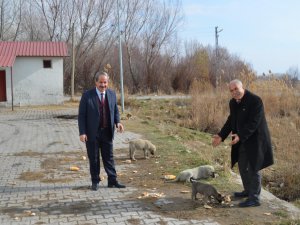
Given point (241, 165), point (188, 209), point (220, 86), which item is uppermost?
point (220, 86)

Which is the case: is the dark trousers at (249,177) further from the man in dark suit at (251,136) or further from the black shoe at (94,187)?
the black shoe at (94,187)

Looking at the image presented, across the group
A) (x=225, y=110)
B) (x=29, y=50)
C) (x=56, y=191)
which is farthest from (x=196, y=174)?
(x=29, y=50)

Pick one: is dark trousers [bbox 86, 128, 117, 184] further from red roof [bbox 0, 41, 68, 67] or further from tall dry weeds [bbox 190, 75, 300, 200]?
red roof [bbox 0, 41, 68, 67]

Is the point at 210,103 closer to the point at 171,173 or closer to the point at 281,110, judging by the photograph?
the point at 281,110

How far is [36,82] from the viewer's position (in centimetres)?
2781

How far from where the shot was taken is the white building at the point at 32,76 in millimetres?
26953

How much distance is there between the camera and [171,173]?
8641 millimetres

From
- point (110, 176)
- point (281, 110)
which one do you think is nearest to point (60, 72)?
point (281, 110)

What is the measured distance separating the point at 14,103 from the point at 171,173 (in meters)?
21.1

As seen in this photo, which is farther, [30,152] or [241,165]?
[30,152]

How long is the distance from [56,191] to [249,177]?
3318 mm

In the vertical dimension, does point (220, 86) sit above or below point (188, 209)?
above

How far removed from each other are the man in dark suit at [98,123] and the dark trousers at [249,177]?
2.18 meters

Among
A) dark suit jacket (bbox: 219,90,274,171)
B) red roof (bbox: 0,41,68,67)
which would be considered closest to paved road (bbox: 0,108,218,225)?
dark suit jacket (bbox: 219,90,274,171)
